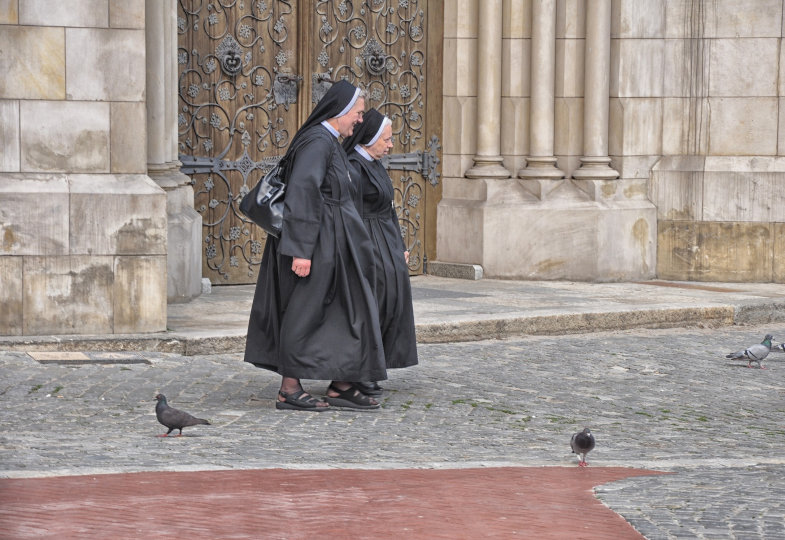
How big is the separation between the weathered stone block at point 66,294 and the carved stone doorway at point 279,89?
9.70 feet

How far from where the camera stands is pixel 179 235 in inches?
450

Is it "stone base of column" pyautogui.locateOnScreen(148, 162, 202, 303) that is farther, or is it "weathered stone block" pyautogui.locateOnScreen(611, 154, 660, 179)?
"weathered stone block" pyautogui.locateOnScreen(611, 154, 660, 179)

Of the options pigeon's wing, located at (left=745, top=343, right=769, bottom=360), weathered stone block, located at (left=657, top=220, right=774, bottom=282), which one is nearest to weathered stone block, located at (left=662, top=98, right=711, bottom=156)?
weathered stone block, located at (left=657, top=220, right=774, bottom=282)

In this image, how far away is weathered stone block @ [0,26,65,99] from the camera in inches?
375

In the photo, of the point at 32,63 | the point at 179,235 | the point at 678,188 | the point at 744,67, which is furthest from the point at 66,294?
the point at 744,67

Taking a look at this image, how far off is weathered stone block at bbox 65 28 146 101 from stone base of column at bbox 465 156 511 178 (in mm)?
4767

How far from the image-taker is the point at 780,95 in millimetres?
13883

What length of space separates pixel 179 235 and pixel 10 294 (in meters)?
2.05

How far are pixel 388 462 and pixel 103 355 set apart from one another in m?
3.48

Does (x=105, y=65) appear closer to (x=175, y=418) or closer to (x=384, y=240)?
(x=384, y=240)

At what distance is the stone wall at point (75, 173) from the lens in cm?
955

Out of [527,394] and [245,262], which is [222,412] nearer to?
[527,394]

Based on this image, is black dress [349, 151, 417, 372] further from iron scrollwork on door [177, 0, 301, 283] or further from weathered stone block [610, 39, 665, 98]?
weathered stone block [610, 39, 665, 98]

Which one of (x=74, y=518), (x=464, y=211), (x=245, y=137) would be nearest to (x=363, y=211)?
(x=74, y=518)
